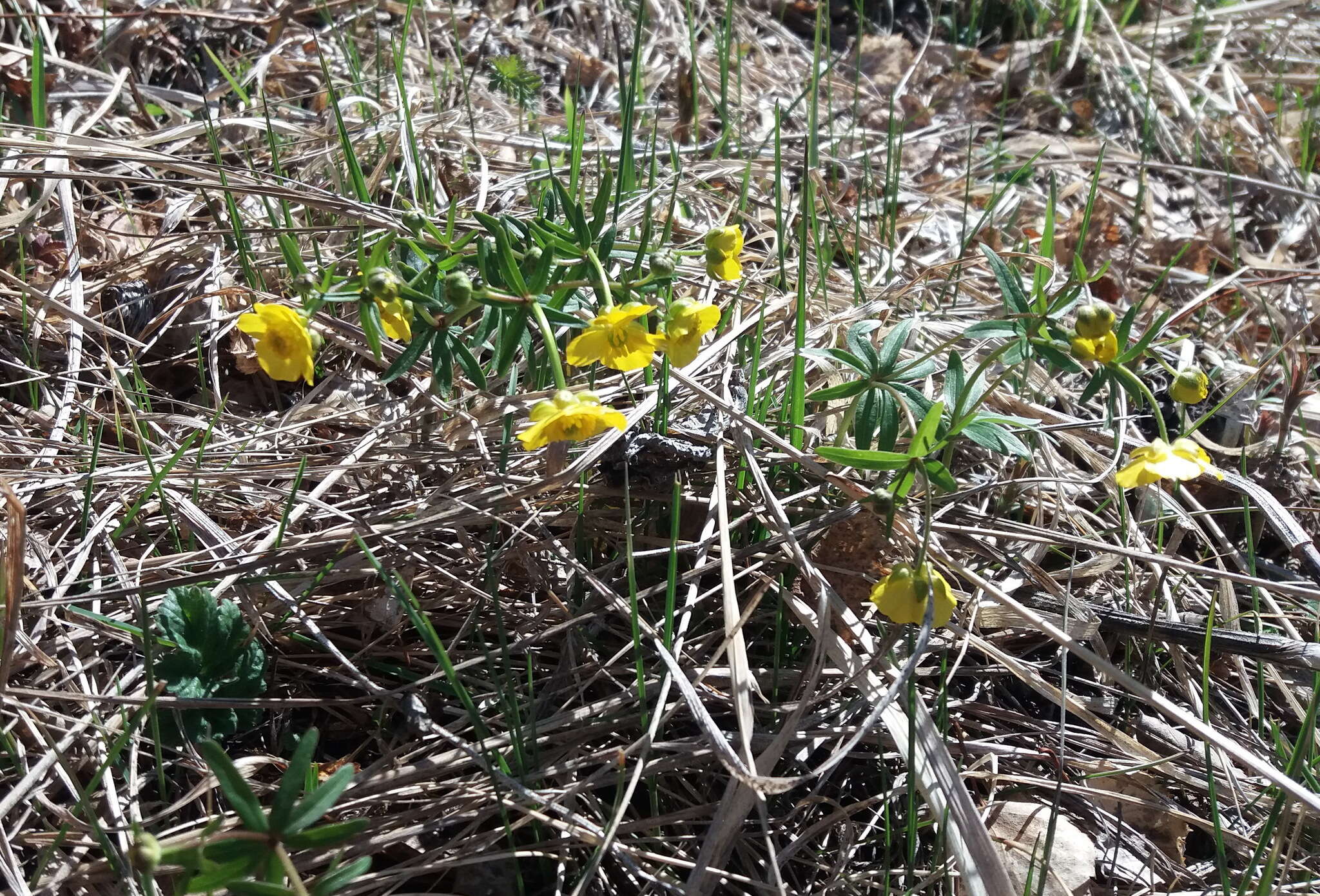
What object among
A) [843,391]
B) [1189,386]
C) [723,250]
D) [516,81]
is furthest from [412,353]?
[516,81]

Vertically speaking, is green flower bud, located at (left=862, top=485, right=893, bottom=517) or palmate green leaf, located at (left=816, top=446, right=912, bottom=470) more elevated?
palmate green leaf, located at (left=816, top=446, right=912, bottom=470)

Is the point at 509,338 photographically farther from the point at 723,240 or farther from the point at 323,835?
the point at 323,835

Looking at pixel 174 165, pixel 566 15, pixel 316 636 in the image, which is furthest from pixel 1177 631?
pixel 566 15

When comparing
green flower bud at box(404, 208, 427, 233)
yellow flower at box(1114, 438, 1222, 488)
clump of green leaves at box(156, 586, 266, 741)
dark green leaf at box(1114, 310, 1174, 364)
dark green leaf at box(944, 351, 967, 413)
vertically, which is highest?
green flower bud at box(404, 208, 427, 233)

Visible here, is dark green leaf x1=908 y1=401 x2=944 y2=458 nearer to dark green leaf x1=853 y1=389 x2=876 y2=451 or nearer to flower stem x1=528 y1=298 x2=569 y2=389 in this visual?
dark green leaf x1=853 y1=389 x2=876 y2=451

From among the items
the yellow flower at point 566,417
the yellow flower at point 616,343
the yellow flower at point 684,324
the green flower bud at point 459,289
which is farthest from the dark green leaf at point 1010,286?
the green flower bud at point 459,289

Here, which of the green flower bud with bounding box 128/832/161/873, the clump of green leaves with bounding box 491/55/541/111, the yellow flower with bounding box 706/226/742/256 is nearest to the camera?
the green flower bud with bounding box 128/832/161/873

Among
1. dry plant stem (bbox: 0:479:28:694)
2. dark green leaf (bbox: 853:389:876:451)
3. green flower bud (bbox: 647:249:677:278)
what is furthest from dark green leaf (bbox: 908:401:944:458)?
dry plant stem (bbox: 0:479:28:694)

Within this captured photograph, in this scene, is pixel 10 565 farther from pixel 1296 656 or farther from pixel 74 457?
pixel 1296 656
